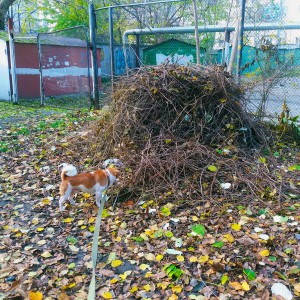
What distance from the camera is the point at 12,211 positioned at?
161 inches

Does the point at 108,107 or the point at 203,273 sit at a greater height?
the point at 108,107

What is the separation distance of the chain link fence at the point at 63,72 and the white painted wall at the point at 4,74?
1354 millimetres

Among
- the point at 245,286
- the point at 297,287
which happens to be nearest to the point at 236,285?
the point at 245,286

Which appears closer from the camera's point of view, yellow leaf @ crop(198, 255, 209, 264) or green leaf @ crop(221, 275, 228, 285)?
green leaf @ crop(221, 275, 228, 285)

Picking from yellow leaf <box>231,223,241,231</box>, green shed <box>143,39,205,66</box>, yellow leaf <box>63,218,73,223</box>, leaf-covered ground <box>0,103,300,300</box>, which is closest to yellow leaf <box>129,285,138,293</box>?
leaf-covered ground <box>0,103,300,300</box>

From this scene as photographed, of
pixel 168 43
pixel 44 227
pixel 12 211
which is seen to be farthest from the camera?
pixel 168 43

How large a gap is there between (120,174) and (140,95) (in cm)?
148

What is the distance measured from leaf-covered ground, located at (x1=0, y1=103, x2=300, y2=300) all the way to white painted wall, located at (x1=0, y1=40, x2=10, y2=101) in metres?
9.78

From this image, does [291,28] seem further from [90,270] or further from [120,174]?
[90,270]

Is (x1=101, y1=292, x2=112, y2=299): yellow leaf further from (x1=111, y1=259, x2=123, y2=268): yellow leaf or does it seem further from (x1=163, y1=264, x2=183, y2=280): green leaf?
(x1=163, y1=264, x2=183, y2=280): green leaf

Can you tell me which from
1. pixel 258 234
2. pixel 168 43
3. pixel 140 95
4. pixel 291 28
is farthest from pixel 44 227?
pixel 168 43

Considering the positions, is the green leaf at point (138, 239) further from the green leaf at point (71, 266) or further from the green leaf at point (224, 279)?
the green leaf at point (224, 279)

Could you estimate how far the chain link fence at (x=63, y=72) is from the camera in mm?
13273

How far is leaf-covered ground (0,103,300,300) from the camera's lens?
2688 millimetres
